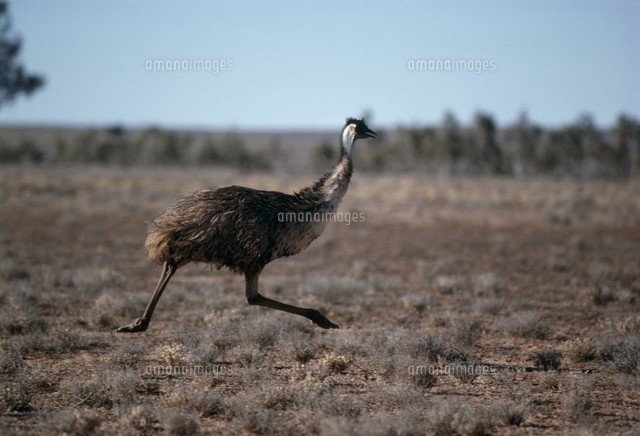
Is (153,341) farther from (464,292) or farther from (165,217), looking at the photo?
(464,292)

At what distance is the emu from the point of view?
8242 mm

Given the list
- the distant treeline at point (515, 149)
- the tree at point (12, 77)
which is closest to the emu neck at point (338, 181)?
the tree at point (12, 77)

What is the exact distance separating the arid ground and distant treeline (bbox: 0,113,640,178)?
2153 inches

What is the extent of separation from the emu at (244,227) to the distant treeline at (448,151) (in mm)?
61585

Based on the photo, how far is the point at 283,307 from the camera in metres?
8.52

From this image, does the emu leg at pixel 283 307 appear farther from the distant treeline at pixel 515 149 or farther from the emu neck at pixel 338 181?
the distant treeline at pixel 515 149

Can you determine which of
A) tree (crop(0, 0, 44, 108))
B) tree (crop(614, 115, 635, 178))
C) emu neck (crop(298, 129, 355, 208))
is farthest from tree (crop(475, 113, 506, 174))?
emu neck (crop(298, 129, 355, 208))

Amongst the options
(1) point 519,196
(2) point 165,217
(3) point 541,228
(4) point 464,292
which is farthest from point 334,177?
(1) point 519,196

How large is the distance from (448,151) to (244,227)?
69482mm

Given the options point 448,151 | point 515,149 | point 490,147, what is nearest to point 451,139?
point 448,151

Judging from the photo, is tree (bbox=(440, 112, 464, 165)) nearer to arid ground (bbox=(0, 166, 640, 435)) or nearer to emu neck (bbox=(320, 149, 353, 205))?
arid ground (bbox=(0, 166, 640, 435))

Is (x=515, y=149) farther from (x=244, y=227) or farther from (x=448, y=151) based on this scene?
(x=244, y=227)

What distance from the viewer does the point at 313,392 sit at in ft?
22.0

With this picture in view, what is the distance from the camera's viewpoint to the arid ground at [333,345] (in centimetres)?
625
